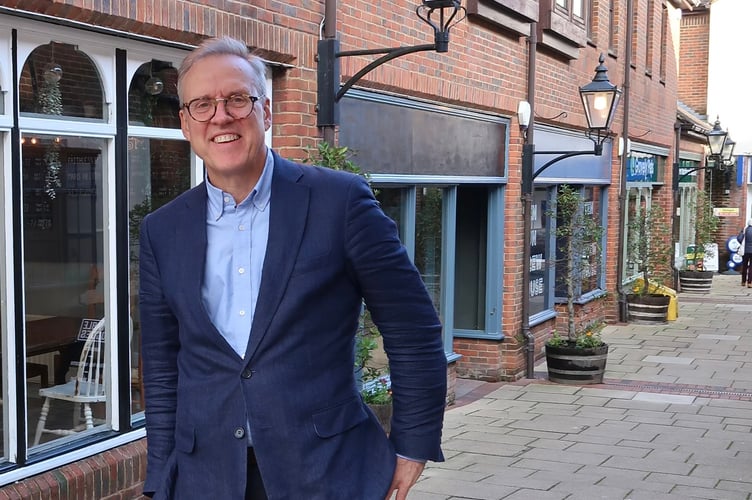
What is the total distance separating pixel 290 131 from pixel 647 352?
8.01 m

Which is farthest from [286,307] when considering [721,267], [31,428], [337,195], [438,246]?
[721,267]

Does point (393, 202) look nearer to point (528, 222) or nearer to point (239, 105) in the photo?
point (528, 222)

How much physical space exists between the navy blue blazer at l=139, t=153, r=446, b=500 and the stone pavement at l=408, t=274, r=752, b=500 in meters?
4.00

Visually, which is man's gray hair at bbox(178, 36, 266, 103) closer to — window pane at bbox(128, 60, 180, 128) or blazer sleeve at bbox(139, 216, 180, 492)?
blazer sleeve at bbox(139, 216, 180, 492)

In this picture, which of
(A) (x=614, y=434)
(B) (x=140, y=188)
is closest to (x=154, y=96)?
(B) (x=140, y=188)

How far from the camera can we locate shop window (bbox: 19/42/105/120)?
4.71 metres

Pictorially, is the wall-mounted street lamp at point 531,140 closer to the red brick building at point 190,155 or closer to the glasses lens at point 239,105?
the red brick building at point 190,155

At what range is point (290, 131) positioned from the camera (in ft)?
21.4

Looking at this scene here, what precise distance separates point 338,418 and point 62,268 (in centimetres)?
303

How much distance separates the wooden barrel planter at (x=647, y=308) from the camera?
15875 mm

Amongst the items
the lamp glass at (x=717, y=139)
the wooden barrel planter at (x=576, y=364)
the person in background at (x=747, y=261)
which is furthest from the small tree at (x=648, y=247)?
the person in background at (x=747, y=261)

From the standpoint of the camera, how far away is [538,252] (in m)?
12.2

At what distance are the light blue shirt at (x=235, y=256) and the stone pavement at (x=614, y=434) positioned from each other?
4.17m

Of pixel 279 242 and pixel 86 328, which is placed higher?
pixel 279 242
